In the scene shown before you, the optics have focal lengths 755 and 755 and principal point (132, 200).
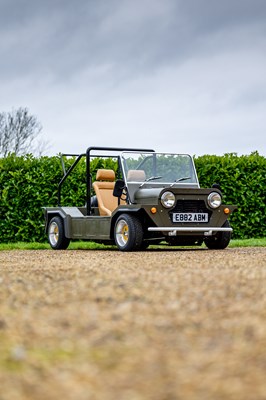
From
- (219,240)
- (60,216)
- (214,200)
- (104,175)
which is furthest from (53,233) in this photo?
(214,200)

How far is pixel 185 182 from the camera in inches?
543

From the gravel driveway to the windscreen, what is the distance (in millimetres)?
7438

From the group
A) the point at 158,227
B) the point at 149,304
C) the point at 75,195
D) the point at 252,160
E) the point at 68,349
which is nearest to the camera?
the point at 68,349

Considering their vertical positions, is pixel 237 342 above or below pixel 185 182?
below

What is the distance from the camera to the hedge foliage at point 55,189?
16.6 metres

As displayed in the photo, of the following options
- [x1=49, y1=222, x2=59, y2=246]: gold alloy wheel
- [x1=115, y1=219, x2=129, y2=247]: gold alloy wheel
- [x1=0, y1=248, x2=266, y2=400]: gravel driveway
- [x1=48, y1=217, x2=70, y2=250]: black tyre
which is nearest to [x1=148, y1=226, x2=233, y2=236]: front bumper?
[x1=115, y1=219, x2=129, y2=247]: gold alloy wheel

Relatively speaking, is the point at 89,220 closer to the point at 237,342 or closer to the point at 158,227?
the point at 158,227

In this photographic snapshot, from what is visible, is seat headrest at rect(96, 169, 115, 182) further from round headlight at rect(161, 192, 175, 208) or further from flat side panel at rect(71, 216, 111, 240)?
round headlight at rect(161, 192, 175, 208)

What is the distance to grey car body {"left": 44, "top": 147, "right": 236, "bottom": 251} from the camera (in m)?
12.3

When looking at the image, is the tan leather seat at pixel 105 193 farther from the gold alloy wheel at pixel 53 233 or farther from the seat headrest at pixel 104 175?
Result: the gold alloy wheel at pixel 53 233

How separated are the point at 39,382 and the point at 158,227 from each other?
910 centimetres

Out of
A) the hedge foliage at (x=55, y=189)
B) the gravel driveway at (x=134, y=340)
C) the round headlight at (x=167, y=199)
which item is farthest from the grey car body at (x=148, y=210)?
the gravel driveway at (x=134, y=340)

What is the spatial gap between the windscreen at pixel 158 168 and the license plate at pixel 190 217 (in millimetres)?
1162

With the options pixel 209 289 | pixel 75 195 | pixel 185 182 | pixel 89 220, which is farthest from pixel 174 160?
pixel 209 289
